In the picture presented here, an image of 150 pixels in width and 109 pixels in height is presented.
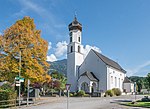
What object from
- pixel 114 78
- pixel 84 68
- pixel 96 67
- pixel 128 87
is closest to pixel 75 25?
pixel 84 68

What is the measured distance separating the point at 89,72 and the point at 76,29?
13.2m

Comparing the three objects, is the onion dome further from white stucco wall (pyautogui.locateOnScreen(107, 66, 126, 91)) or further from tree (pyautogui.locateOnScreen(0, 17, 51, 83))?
tree (pyautogui.locateOnScreen(0, 17, 51, 83))

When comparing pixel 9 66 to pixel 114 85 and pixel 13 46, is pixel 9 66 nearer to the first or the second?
pixel 13 46

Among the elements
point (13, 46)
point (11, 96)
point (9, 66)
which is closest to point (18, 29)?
point (13, 46)

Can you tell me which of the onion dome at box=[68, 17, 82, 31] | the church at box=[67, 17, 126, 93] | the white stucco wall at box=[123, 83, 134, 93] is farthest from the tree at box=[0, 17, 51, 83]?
the white stucco wall at box=[123, 83, 134, 93]

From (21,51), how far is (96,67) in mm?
36466

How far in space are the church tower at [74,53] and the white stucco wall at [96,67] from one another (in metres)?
A: 1.92

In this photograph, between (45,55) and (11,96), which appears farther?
(45,55)

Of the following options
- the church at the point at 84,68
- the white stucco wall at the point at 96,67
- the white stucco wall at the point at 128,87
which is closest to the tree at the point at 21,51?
the church at the point at 84,68

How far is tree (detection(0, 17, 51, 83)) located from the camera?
1122 inches

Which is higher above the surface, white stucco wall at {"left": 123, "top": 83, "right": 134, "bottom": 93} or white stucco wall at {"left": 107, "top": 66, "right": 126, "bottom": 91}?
white stucco wall at {"left": 107, "top": 66, "right": 126, "bottom": 91}

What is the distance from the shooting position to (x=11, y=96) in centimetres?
2536

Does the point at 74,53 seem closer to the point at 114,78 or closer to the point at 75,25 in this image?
the point at 75,25

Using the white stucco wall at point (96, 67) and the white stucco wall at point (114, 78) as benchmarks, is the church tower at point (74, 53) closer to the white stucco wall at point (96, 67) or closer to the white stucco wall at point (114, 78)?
the white stucco wall at point (96, 67)
